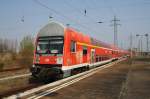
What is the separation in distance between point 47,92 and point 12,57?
106ft

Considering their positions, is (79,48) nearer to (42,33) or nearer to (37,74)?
(42,33)

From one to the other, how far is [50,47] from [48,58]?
0.71 metres

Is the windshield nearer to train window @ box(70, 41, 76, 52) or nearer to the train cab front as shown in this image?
the train cab front

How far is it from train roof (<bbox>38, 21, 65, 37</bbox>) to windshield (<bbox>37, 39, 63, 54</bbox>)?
0.50 metres

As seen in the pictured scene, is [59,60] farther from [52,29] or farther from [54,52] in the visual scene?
[52,29]

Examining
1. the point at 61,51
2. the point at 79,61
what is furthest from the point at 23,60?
the point at 61,51

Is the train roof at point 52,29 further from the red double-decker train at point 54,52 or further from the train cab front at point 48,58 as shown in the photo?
the train cab front at point 48,58

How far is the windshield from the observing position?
13984mm

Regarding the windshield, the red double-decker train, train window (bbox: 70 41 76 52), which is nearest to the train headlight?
the red double-decker train

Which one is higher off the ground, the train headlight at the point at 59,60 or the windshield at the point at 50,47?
the windshield at the point at 50,47

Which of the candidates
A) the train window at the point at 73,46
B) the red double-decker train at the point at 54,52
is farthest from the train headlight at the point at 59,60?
the train window at the point at 73,46

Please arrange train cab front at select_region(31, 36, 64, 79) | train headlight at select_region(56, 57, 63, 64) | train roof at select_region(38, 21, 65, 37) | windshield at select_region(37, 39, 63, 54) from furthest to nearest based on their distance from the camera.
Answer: train roof at select_region(38, 21, 65, 37)
windshield at select_region(37, 39, 63, 54)
train headlight at select_region(56, 57, 63, 64)
train cab front at select_region(31, 36, 64, 79)

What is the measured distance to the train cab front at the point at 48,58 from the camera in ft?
44.1

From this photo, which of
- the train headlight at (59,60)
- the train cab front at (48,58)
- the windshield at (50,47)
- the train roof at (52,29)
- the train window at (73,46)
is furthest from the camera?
the train window at (73,46)
